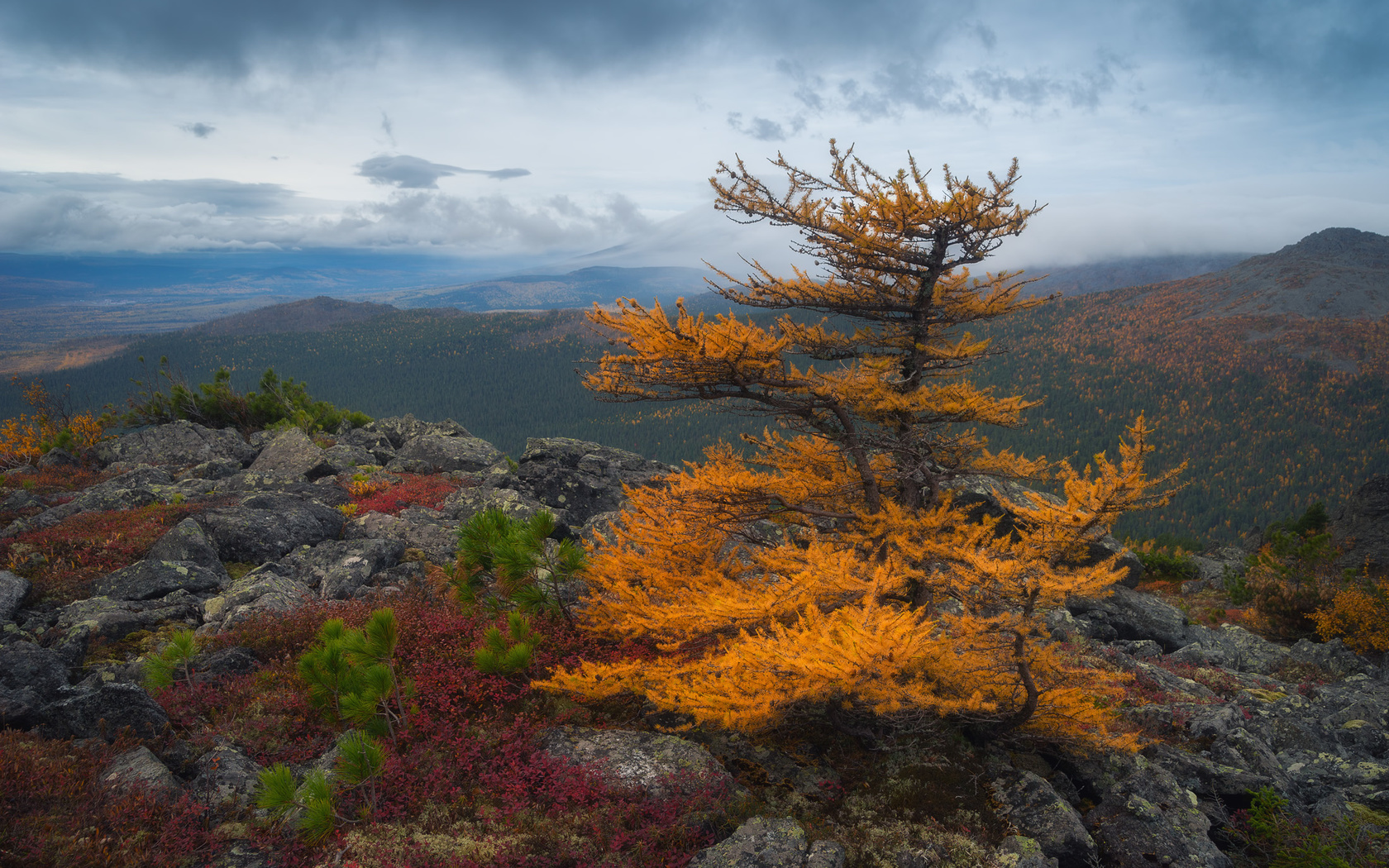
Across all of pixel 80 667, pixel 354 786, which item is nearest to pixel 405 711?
pixel 354 786

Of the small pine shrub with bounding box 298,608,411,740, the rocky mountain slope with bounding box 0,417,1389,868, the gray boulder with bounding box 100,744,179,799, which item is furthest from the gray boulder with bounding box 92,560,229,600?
the small pine shrub with bounding box 298,608,411,740

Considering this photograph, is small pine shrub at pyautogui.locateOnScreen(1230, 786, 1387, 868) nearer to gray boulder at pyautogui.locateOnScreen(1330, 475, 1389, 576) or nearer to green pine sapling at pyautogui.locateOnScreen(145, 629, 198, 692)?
green pine sapling at pyautogui.locateOnScreen(145, 629, 198, 692)

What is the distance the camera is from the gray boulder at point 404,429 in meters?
33.7

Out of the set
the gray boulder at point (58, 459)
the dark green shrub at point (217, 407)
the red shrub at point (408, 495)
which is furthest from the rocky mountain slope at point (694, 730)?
the dark green shrub at point (217, 407)

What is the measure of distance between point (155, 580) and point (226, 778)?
7734 mm

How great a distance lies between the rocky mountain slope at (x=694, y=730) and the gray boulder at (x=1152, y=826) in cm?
3

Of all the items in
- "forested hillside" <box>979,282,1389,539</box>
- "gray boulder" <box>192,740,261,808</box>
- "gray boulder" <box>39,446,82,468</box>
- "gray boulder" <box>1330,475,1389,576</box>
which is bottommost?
"forested hillside" <box>979,282,1389,539</box>

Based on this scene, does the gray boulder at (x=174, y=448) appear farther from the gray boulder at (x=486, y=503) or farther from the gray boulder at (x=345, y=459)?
the gray boulder at (x=486, y=503)

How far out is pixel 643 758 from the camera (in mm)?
7789

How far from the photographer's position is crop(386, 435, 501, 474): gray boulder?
1065 inches

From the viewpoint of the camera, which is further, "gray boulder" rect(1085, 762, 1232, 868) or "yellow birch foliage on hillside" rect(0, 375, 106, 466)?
"yellow birch foliage on hillside" rect(0, 375, 106, 466)

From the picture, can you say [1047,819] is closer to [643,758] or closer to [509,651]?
[643,758]

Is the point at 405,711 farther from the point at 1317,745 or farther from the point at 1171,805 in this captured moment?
the point at 1317,745

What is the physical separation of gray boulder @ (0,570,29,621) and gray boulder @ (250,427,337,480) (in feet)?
38.4
